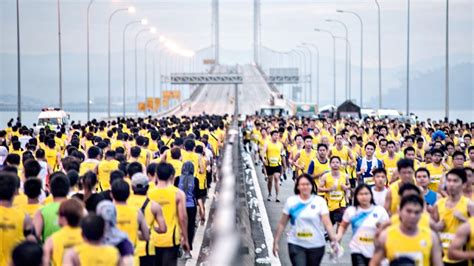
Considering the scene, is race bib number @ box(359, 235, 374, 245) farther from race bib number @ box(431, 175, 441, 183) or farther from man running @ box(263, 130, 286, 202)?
man running @ box(263, 130, 286, 202)

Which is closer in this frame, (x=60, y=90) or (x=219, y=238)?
(x=219, y=238)

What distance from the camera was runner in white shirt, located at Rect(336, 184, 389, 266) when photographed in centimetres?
1037

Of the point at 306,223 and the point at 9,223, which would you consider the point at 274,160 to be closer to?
the point at 306,223

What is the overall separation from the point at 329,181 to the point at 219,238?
9004mm

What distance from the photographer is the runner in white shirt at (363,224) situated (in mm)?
10367

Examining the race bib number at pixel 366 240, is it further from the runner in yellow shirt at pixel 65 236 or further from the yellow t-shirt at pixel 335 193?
the yellow t-shirt at pixel 335 193

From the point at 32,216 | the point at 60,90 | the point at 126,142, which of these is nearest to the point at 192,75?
the point at 60,90

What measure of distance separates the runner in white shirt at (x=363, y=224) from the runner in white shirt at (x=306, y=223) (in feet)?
0.78

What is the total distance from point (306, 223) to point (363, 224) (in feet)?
1.97

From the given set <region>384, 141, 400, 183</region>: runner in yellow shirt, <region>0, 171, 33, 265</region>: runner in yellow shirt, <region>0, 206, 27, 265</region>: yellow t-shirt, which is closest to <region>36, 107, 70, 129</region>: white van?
<region>384, 141, 400, 183</region>: runner in yellow shirt

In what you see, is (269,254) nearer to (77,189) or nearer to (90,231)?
(77,189)

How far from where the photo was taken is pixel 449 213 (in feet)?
33.2

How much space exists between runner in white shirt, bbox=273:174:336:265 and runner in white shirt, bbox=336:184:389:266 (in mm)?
238

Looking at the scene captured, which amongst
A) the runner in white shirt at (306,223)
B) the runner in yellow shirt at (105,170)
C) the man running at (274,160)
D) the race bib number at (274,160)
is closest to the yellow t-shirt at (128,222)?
the runner in white shirt at (306,223)
